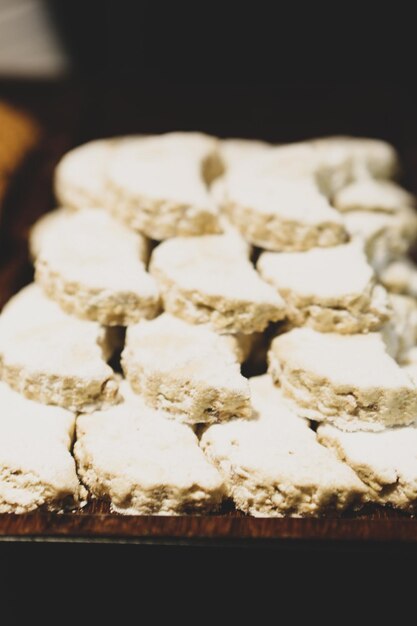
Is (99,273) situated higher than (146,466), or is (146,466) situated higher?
(99,273)

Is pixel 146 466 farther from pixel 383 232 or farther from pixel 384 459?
pixel 383 232

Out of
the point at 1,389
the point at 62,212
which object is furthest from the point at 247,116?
the point at 1,389

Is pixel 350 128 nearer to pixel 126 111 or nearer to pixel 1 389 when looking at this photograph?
pixel 126 111

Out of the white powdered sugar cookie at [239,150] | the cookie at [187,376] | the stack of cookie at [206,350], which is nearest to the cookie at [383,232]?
the stack of cookie at [206,350]

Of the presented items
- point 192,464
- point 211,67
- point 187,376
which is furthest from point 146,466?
point 211,67

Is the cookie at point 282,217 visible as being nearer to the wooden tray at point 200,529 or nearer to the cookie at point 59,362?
the cookie at point 59,362
